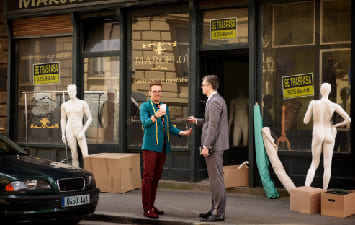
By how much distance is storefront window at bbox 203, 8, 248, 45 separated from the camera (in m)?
Result: 10.4

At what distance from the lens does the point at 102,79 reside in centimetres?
1190

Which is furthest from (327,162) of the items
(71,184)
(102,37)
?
(102,37)

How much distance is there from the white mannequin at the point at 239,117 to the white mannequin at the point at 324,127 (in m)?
2.55

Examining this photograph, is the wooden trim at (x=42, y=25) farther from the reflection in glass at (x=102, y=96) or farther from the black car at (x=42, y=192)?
the black car at (x=42, y=192)

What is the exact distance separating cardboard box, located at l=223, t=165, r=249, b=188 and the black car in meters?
3.48

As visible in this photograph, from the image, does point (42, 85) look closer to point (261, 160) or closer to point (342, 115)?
point (261, 160)

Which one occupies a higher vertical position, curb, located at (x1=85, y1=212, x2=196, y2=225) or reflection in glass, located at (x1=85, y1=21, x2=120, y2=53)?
reflection in glass, located at (x1=85, y1=21, x2=120, y2=53)

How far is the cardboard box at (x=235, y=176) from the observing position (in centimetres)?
996

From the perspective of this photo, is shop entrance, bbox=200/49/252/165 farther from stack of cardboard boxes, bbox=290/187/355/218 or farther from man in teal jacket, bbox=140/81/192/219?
man in teal jacket, bbox=140/81/192/219

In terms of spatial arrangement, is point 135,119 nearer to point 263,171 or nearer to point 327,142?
point 263,171

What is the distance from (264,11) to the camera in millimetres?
10148

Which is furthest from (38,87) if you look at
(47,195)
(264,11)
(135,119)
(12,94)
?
(47,195)

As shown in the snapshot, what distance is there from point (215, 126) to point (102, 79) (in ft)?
17.2

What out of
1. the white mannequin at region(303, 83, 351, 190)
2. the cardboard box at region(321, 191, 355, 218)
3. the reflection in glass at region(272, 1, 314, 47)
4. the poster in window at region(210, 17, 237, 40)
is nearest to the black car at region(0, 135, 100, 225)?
the cardboard box at region(321, 191, 355, 218)
